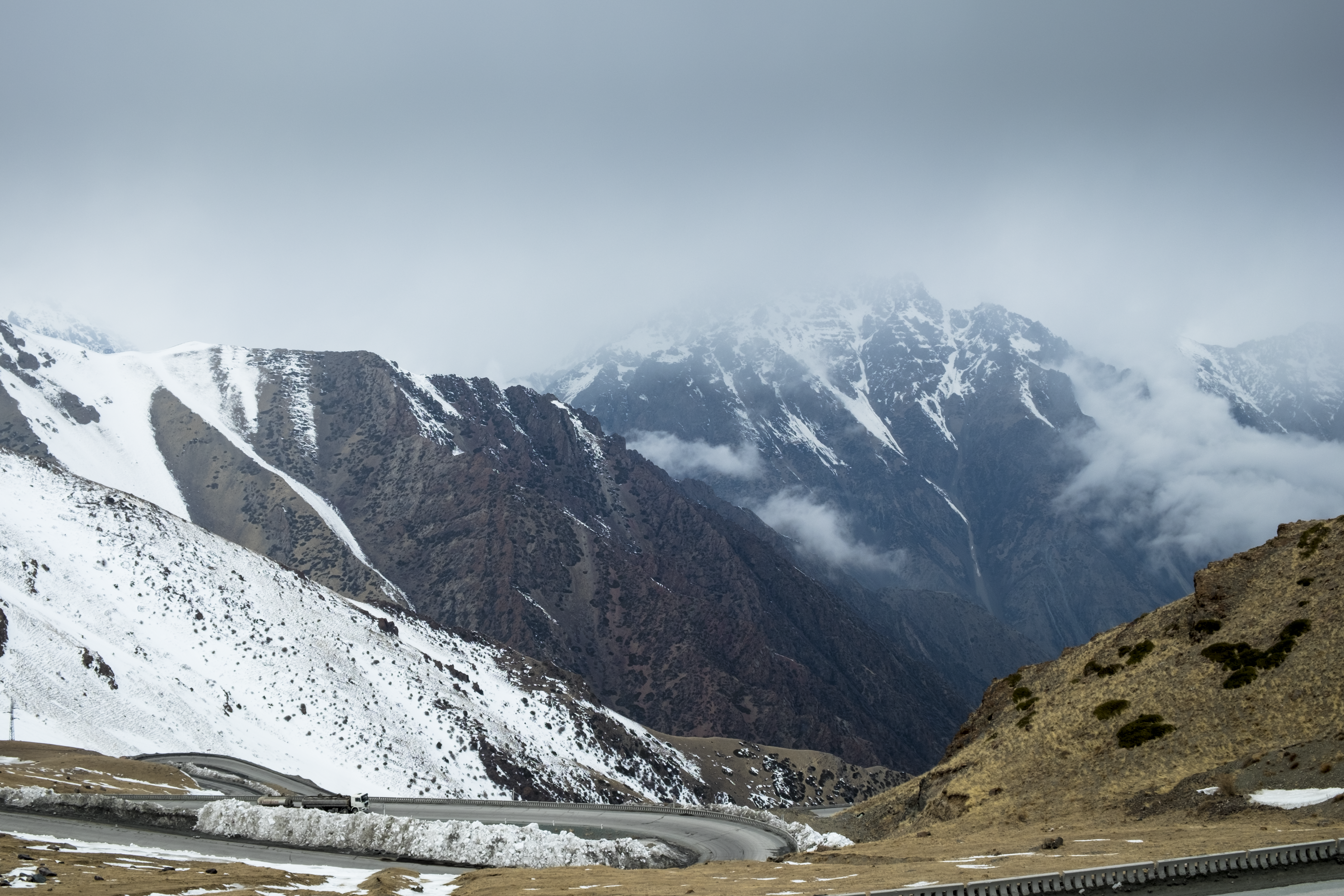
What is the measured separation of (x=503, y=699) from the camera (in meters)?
138

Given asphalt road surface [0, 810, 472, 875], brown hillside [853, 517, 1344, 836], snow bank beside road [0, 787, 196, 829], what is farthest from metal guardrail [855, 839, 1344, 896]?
snow bank beside road [0, 787, 196, 829]

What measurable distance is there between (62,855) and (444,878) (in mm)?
11923

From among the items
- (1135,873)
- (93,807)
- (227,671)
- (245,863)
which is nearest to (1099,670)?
(1135,873)

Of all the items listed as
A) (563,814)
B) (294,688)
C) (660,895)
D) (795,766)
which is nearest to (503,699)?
(294,688)

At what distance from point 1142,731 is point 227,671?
287 feet

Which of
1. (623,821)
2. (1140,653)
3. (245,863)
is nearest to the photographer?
(245,863)

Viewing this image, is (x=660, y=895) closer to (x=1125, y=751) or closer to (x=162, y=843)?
(x=162, y=843)

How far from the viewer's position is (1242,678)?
45594mm

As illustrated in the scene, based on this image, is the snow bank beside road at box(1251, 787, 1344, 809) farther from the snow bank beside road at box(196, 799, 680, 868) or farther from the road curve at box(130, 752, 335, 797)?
the road curve at box(130, 752, 335, 797)

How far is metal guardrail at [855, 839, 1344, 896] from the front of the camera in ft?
76.7

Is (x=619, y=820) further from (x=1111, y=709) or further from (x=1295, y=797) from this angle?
(x=1295, y=797)

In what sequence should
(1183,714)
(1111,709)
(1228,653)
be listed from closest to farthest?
(1183,714)
(1228,653)
(1111,709)

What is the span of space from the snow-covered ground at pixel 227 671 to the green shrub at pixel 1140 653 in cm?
6315

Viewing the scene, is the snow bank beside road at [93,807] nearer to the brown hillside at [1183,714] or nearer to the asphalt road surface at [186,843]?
the asphalt road surface at [186,843]
